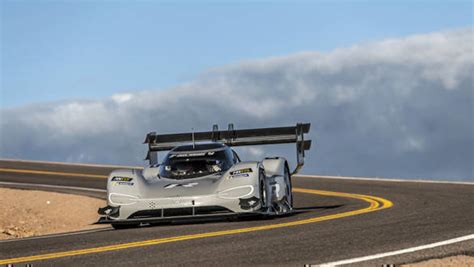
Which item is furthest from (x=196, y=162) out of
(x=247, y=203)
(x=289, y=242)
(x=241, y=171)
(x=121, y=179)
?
(x=289, y=242)

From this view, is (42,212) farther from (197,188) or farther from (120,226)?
(197,188)

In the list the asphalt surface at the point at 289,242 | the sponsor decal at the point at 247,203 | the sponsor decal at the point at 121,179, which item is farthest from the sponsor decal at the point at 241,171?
the sponsor decal at the point at 121,179

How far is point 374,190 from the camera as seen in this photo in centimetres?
2364

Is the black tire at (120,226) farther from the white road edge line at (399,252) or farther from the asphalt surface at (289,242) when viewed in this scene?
the white road edge line at (399,252)

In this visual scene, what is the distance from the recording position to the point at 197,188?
46.5 feet

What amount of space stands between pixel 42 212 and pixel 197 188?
40.8ft

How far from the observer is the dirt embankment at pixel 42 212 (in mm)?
22219

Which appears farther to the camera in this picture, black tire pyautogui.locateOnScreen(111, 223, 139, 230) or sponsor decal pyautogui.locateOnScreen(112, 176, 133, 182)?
sponsor decal pyautogui.locateOnScreen(112, 176, 133, 182)

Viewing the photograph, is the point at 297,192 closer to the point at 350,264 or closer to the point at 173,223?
the point at 173,223

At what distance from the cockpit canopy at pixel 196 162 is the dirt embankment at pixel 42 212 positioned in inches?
245

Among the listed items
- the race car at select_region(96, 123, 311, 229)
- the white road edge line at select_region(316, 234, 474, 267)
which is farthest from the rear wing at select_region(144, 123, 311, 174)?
the white road edge line at select_region(316, 234, 474, 267)

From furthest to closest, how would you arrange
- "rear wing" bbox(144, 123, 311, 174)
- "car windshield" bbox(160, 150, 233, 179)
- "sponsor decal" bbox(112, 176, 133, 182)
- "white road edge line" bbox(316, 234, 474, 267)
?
"rear wing" bbox(144, 123, 311, 174) < "car windshield" bbox(160, 150, 233, 179) < "sponsor decal" bbox(112, 176, 133, 182) < "white road edge line" bbox(316, 234, 474, 267)

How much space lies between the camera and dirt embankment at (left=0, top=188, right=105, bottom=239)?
22219 mm

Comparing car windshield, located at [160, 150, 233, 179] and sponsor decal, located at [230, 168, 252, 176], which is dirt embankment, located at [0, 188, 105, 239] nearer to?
car windshield, located at [160, 150, 233, 179]
